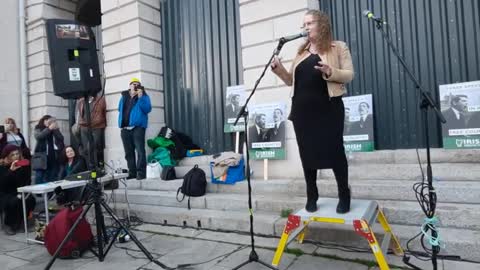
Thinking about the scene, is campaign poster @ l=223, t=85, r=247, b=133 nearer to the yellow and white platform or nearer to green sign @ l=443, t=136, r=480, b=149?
the yellow and white platform

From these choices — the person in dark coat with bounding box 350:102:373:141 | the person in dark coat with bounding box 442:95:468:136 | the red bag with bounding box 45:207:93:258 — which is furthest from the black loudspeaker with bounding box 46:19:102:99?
the person in dark coat with bounding box 442:95:468:136

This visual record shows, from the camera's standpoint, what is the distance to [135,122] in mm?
6105

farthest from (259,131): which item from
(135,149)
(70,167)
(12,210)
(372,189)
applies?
(12,210)

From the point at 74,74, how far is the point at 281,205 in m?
2.94

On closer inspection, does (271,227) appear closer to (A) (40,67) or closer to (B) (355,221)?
(B) (355,221)

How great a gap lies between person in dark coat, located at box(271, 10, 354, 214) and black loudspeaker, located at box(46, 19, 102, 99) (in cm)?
222

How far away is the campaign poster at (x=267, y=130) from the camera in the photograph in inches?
205

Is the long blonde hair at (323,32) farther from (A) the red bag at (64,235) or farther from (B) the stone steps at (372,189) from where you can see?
(A) the red bag at (64,235)

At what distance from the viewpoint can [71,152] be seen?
6.34 metres

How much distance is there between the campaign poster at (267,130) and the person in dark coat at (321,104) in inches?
83.5

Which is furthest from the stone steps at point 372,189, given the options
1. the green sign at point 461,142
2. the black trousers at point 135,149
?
the black trousers at point 135,149

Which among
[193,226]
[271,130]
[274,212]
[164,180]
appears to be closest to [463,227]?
[274,212]

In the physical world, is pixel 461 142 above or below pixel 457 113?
below

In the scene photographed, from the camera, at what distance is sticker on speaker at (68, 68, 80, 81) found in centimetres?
377
